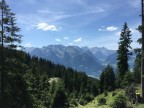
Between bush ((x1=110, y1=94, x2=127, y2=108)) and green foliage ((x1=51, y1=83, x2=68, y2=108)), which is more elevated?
bush ((x1=110, y1=94, x2=127, y2=108))

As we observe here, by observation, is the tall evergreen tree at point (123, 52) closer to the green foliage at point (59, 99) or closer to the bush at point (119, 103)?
the green foliage at point (59, 99)

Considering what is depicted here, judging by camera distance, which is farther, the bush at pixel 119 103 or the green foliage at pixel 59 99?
the green foliage at pixel 59 99

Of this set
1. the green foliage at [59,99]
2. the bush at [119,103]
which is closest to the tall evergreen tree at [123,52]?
the green foliage at [59,99]

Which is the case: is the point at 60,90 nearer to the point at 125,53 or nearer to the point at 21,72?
the point at 125,53

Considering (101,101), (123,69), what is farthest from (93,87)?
(101,101)

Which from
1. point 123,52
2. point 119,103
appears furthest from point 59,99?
point 119,103

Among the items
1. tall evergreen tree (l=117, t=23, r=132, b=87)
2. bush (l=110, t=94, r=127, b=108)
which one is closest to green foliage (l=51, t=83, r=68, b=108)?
tall evergreen tree (l=117, t=23, r=132, b=87)

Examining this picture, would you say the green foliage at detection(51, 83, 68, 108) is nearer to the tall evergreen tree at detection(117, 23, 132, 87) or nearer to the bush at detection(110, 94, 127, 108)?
the tall evergreen tree at detection(117, 23, 132, 87)

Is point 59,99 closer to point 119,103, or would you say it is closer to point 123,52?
point 123,52

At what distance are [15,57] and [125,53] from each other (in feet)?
161

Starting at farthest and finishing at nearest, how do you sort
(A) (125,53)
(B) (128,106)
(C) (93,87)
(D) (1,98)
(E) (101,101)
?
(C) (93,87) < (A) (125,53) < (E) (101,101) < (B) (128,106) < (D) (1,98)

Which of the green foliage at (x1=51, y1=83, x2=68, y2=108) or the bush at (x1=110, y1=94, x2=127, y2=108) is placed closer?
the bush at (x1=110, y1=94, x2=127, y2=108)

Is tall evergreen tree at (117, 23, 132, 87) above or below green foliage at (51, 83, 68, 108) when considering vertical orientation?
above

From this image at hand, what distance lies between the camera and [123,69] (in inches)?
2948
